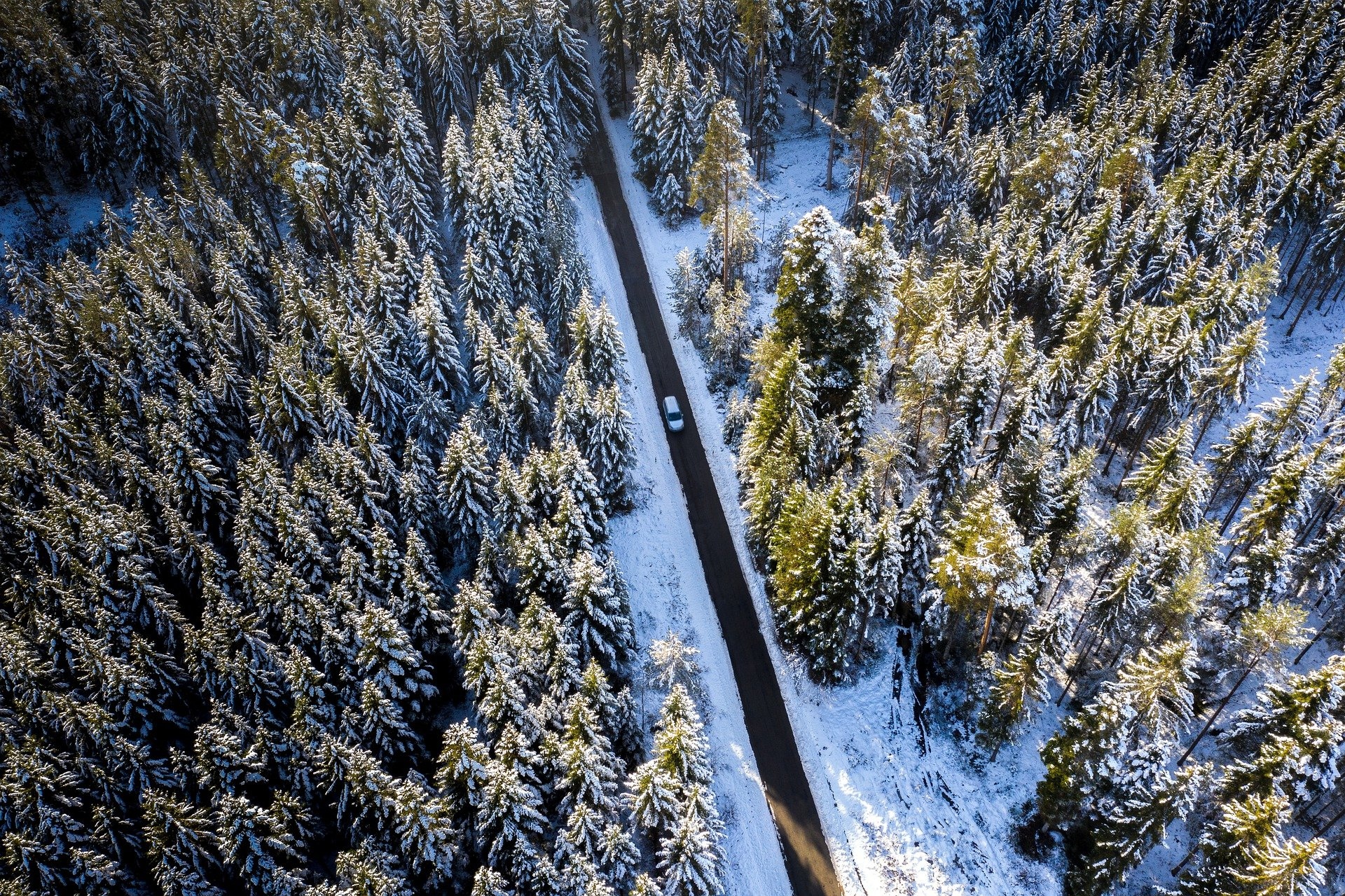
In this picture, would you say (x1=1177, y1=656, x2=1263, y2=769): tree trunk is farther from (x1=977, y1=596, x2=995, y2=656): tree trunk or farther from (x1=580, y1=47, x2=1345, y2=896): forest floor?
(x1=977, y1=596, x2=995, y2=656): tree trunk

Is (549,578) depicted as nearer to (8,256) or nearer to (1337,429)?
(1337,429)

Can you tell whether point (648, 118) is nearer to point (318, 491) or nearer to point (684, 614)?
point (318, 491)

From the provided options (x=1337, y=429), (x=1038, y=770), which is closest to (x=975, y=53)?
(x=1337, y=429)

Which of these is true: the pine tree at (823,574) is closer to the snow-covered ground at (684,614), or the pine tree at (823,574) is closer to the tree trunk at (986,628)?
the snow-covered ground at (684,614)

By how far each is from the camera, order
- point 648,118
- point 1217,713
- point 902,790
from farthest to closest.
→ point 648,118 < point 902,790 < point 1217,713

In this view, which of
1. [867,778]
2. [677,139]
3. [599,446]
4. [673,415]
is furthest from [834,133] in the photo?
[867,778]

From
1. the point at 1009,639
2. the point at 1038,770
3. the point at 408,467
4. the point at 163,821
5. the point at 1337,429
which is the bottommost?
the point at 1038,770
